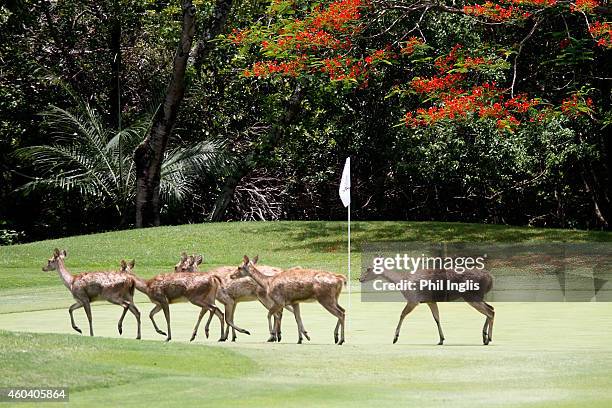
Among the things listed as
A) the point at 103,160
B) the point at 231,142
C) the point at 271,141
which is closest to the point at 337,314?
the point at 103,160

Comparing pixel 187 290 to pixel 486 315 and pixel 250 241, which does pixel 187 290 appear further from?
pixel 250 241

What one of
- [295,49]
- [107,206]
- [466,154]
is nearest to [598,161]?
[466,154]

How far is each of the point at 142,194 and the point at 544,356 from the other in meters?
25.3

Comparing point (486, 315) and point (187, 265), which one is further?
point (187, 265)

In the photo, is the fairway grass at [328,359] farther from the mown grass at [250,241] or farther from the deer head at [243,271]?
the mown grass at [250,241]

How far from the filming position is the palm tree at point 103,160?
120 feet

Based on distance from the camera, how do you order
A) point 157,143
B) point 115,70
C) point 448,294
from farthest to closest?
point 115,70, point 157,143, point 448,294

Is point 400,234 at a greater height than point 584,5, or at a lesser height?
lesser

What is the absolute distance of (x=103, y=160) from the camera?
36750mm

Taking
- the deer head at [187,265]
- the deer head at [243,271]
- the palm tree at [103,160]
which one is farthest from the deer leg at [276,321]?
the palm tree at [103,160]

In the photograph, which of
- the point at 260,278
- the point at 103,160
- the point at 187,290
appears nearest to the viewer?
the point at 187,290

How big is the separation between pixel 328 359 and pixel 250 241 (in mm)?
19695

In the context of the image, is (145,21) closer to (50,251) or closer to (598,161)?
(50,251)

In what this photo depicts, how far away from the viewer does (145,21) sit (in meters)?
40.5
